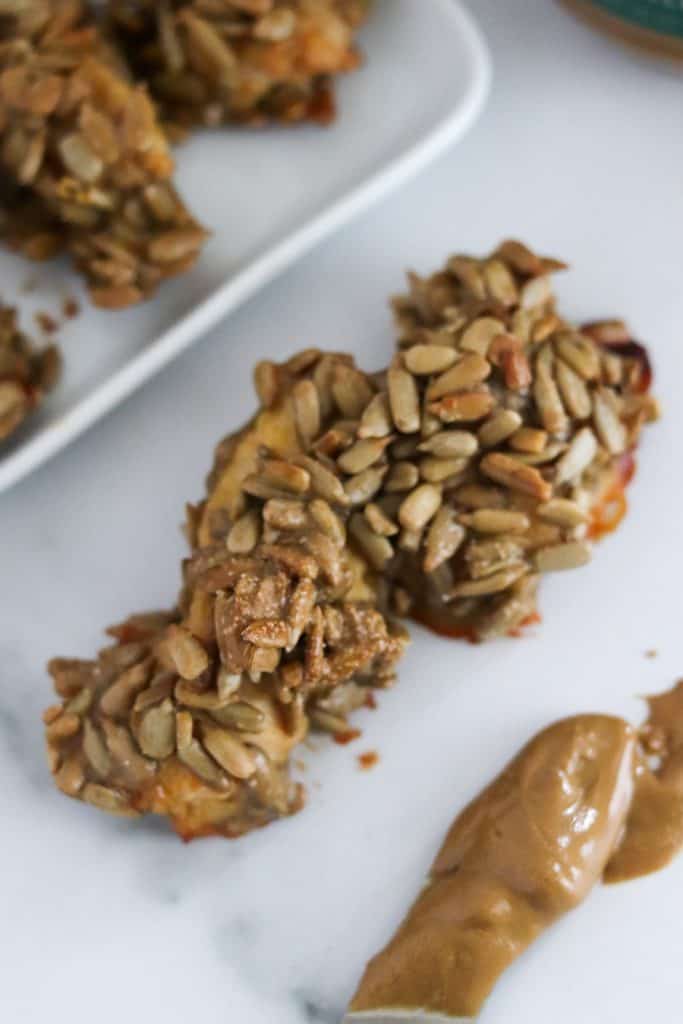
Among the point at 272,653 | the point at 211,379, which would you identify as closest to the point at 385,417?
the point at 272,653

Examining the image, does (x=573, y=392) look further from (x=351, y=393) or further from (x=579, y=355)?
(x=351, y=393)

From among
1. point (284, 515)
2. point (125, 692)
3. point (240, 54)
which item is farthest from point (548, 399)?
point (240, 54)

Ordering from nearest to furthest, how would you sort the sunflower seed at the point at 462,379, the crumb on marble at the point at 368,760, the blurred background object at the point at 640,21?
1. the sunflower seed at the point at 462,379
2. the crumb on marble at the point at 368,760
3. the blurred background object at the point at 640,21

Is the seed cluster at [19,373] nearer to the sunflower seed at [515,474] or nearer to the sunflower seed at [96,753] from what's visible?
the sunflower seed at [96,753]

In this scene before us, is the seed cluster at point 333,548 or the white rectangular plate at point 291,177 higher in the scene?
the white rectangular plate at point 291,177

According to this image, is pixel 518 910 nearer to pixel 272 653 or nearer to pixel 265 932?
pixel 265 932

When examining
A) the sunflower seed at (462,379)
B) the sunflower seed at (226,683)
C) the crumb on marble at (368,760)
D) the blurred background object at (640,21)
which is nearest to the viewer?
the sunflower seed at (226,683)

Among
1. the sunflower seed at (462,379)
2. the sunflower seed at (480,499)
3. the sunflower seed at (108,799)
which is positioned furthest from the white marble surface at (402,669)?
the sunflower seed at (462,379)
